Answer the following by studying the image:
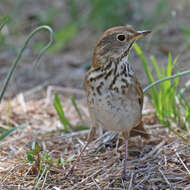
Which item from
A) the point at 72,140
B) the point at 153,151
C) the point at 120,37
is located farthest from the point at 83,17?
the point at 153,151

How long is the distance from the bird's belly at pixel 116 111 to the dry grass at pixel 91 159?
0.36 meters

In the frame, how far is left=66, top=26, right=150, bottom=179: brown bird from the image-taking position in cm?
307

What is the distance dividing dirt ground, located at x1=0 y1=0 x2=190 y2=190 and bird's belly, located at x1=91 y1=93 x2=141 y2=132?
0.36 m

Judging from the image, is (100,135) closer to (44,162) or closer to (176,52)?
(44,162)

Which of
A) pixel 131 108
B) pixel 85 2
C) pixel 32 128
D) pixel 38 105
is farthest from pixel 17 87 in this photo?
pixel 85 2

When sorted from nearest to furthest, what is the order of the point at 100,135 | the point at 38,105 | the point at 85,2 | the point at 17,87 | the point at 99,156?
the point at 99,156, the point at 100,135, the point at 38,105, the point at 17,87, the point at 85,2

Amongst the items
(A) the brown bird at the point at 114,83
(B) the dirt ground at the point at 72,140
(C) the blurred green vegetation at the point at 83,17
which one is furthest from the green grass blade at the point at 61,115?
(C) the blurred green vegetation at the point at 83,17

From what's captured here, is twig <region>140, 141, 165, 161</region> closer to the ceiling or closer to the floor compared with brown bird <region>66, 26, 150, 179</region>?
closer to the floor

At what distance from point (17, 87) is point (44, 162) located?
2334mm

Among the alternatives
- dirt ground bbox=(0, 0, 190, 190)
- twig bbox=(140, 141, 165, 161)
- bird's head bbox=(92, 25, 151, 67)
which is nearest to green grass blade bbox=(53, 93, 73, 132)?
dirt ground bbox=(0, 0, 190, 190)

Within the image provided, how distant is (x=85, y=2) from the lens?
7914 mm

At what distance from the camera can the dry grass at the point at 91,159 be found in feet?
9.73

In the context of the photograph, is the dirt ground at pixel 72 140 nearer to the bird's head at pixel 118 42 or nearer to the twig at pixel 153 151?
the twig at pixel 153 151

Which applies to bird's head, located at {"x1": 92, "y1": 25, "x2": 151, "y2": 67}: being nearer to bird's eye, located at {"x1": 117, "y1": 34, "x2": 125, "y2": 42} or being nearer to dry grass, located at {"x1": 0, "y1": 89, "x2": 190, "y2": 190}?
bird's eye, located at {"x1": 117, "y1": 34, "x2": 125, "y2": 42}
